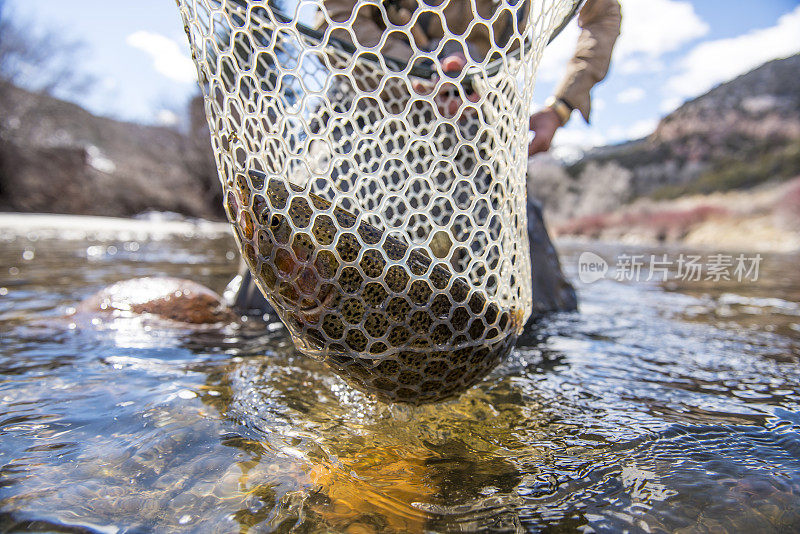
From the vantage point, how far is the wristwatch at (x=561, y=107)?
262cm

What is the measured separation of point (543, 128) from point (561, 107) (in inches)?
10.0

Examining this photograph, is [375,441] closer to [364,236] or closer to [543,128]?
[364,236]

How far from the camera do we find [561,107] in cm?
264

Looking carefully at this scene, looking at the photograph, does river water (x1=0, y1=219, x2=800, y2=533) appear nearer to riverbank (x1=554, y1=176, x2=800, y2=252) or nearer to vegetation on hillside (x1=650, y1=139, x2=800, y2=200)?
riverbank (x1=554, y1=176, x2=800, y2=252)

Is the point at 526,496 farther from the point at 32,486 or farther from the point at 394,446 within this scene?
the point at 32,486

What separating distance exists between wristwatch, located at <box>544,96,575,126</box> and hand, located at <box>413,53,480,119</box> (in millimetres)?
520

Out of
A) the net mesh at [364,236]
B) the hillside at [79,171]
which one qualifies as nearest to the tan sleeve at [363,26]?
the net mesh at [364,236]

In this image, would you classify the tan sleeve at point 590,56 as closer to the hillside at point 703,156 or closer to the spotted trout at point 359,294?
the spotted trout at point 359,294

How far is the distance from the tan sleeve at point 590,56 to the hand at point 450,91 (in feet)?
2.07

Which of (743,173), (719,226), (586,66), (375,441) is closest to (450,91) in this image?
(586,66)

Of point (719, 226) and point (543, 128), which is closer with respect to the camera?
point (543, 128)

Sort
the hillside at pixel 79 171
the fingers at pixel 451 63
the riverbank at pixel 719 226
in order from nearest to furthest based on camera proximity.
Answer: the fingers at pixel 451 63, the riverbank at pixel 719 226, the hillside at pixel 79 171

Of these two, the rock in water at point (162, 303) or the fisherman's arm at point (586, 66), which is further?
the rock in water at point (162, 303)

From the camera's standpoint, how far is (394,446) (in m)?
1.36
